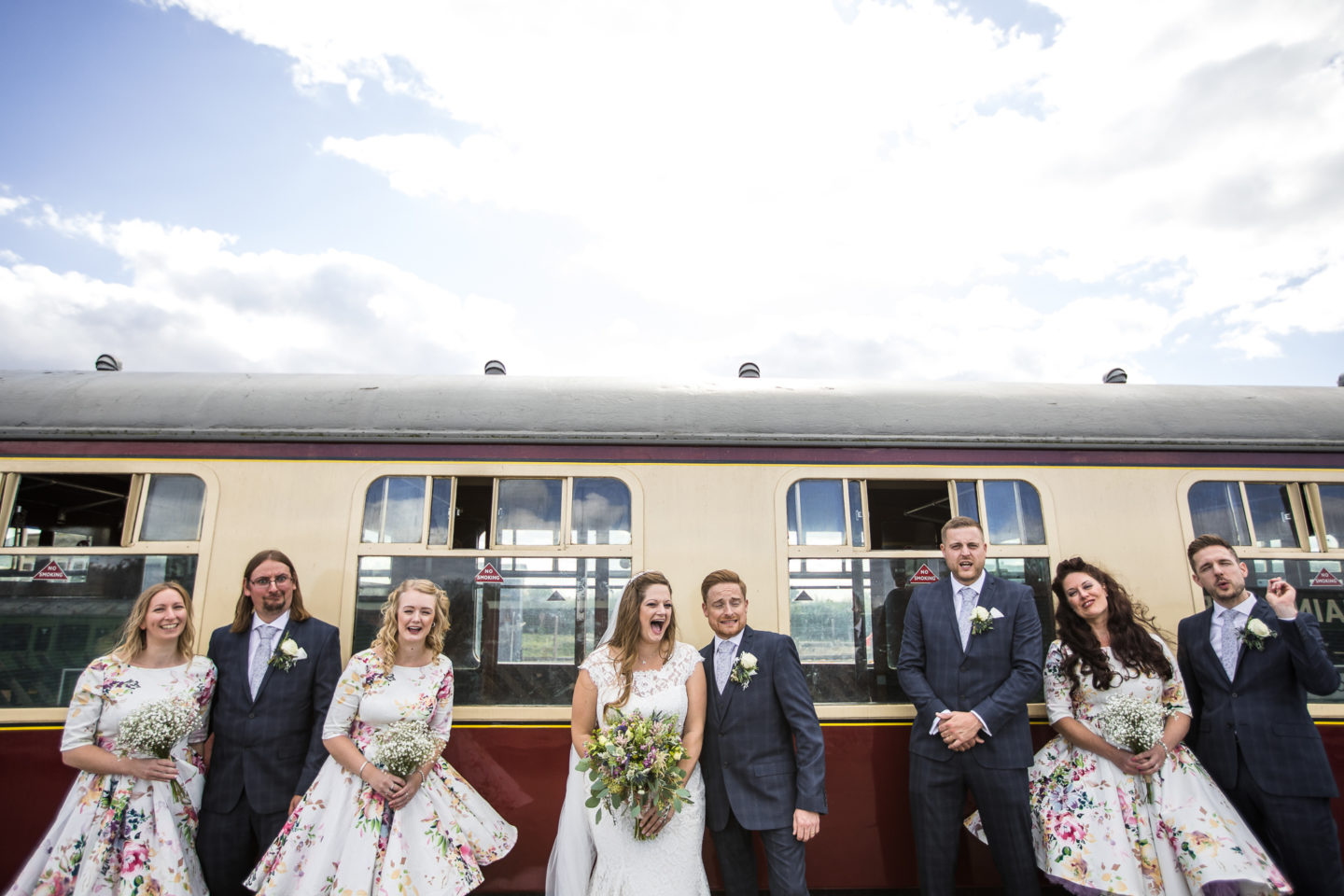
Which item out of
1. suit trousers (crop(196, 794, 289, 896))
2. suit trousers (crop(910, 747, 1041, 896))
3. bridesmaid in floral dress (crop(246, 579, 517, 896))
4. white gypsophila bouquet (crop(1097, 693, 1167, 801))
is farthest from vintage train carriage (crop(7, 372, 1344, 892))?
suit trousers (crop(196, 794, 289, 896))

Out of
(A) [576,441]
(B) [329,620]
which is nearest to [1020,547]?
(A) [576,441]

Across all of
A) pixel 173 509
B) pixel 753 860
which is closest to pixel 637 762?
pixel 753 860

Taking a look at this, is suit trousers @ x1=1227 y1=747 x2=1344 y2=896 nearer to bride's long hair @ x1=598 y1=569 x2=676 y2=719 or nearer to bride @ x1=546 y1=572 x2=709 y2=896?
bride @ x1=546 y1=572 x2=709 y2=896

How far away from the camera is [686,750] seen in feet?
11.1

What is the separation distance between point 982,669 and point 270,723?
3526 millimetres

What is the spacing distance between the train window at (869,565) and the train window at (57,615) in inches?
143

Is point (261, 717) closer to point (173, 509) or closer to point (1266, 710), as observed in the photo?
point (173, 509)

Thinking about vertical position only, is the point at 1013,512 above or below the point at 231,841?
above

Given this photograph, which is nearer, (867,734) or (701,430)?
(867,734)

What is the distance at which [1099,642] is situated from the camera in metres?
3.82

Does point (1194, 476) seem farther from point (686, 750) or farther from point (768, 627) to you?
point (686, 750)

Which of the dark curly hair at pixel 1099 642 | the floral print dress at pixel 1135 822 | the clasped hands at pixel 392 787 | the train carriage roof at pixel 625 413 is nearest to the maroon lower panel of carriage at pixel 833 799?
the floral print dress at pixel 1135 822

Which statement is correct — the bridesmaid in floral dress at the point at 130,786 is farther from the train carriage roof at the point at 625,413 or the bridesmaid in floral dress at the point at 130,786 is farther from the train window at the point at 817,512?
the train window at the point at 817,512

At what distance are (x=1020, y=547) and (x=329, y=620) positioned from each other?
3928mm
